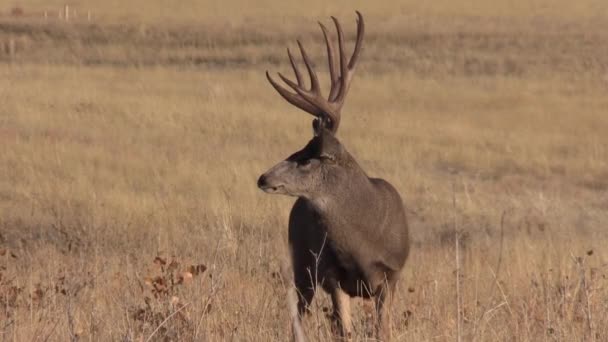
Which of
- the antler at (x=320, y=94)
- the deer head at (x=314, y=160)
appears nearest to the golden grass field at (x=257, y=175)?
the deer head at (x=314, y=160)

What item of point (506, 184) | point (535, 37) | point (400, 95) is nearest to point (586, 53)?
point (535, 37)

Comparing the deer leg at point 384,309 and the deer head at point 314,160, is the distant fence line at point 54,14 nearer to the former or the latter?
the deer head at point 314,160

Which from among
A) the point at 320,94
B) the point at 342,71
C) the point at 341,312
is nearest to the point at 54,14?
the point at 342,71

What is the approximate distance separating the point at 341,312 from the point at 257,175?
27.1 feet

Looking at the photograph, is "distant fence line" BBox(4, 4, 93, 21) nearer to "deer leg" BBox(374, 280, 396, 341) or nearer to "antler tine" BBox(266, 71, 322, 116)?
"antler tine" BBox(266, 71, 322, 116)

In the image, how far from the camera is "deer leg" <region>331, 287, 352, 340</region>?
627 centimetres

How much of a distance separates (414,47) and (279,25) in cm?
797

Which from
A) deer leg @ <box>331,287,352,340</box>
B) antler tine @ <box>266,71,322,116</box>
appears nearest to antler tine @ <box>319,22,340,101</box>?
antler tine @ <box>266,71,322,116</box>

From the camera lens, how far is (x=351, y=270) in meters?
6.52

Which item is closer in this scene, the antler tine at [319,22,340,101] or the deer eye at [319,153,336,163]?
the deer eye at [319,153,336,163]

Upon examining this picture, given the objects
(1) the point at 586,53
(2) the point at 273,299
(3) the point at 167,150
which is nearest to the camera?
(2) the point at 273,299

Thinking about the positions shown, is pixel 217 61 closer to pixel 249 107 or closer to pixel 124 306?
pixel 249 107

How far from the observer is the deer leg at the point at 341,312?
6270 mm

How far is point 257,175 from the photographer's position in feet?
47.9
